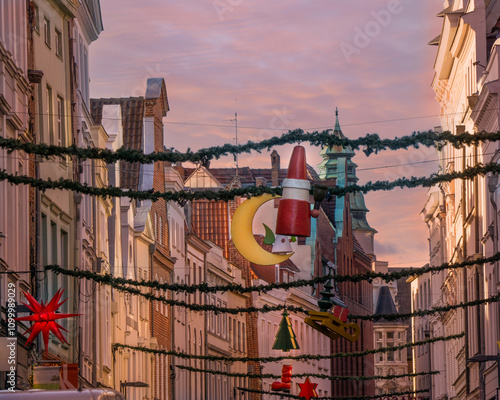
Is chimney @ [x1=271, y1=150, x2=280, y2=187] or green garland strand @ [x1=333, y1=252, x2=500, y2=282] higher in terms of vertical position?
chimney @ [x1=271, y1=150, x2=280, y2=187]

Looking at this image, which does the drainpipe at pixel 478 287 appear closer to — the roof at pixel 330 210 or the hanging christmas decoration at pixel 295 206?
the hanging christmas decoration at pixel 295 206

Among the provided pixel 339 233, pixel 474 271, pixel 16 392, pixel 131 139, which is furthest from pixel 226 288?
pixel 339 233

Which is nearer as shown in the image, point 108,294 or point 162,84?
point 108,294

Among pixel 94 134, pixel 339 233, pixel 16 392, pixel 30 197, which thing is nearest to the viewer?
pixel 16 392

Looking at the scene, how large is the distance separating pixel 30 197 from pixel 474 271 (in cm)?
2146

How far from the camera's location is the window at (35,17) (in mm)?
33562

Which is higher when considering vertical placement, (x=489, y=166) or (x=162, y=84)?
(x=162, y=84)

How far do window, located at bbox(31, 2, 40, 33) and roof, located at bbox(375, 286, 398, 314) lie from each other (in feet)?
405

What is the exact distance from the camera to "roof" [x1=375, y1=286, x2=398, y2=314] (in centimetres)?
15688

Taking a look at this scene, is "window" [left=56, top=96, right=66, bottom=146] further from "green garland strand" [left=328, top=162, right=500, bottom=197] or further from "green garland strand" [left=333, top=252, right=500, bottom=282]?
"green garland strand" [left=328, top=162, right=500, bottom=197]

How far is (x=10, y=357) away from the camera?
941 inches

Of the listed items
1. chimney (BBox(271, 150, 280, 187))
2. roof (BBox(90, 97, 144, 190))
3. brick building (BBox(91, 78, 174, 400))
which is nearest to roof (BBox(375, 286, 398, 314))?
chimney (BBox(271, 150, 280, 187))

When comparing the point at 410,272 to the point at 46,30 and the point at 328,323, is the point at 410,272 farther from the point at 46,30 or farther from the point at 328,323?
the point at 46,30

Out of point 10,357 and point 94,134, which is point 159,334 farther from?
point 10,357
